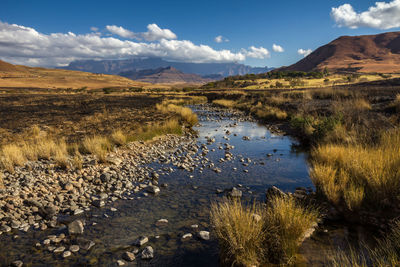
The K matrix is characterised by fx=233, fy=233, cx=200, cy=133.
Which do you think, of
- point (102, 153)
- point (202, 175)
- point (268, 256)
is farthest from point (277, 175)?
point (102, 153)

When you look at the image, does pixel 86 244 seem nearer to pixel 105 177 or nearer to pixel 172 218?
pixel 172 218

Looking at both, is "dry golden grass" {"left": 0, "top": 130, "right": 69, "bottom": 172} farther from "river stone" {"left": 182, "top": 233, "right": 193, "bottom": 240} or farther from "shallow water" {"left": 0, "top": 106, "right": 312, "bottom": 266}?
"river stone" {"left": 182, "top": 233, "right": 193, "bottom": 240}

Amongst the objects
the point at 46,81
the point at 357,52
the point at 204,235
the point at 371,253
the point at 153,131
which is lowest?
the point at 204,235

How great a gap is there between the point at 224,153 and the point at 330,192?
6.31 meters

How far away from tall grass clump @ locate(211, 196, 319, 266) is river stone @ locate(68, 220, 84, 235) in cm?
311

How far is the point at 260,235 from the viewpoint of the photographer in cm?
418

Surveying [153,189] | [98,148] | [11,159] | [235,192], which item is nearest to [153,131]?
[98,148]

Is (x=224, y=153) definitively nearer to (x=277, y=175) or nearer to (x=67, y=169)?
(x=277, y=175)

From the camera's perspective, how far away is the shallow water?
4430 millimetres

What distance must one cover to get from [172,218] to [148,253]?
142cm

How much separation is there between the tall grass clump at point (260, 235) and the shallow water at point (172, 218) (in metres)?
0.61

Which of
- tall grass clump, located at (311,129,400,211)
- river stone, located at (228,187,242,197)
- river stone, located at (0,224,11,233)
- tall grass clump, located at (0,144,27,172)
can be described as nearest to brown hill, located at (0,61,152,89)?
tall grass clump, located at (0,144,27,172)

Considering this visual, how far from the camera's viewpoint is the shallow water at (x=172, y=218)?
4.43 metres

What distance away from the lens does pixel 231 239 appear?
4.02 m
